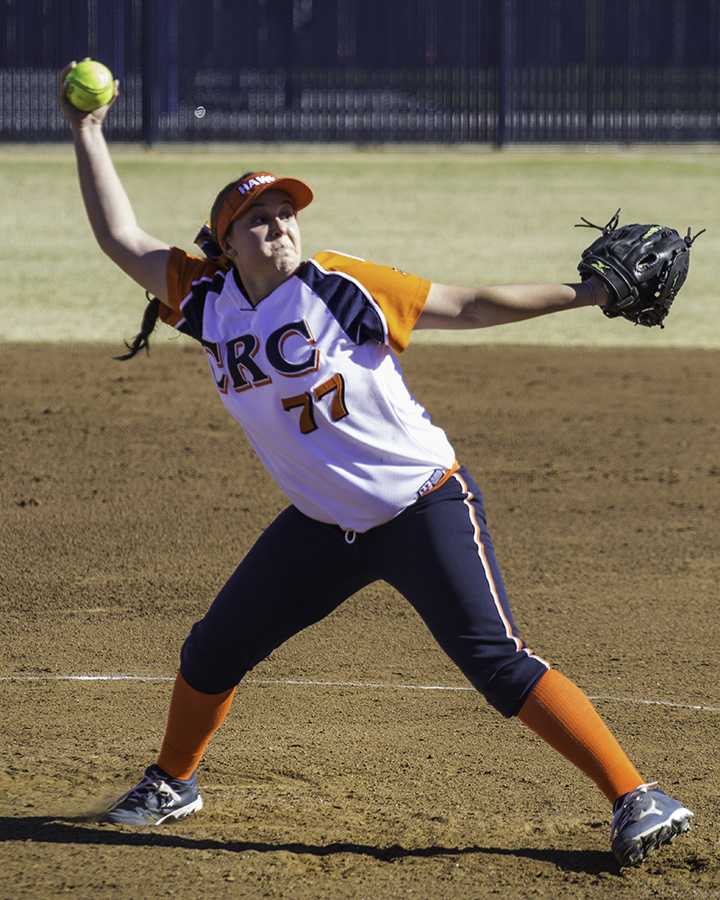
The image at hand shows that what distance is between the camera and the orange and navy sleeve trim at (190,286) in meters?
3.85

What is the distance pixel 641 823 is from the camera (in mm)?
3727

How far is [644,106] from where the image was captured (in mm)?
26344

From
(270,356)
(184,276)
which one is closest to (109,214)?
(184,276)

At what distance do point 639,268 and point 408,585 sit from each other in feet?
3.23

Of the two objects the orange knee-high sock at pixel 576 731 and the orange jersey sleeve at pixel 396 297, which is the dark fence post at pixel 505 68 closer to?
the orange jersey sleeve at pixel 396 297

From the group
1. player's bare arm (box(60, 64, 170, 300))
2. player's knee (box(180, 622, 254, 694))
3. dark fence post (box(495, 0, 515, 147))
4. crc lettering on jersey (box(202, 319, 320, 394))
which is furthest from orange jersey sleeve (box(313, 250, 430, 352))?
dark fence post (box(495, 0, 515, 147))

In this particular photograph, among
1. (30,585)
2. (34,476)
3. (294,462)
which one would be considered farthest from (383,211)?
(294,462)

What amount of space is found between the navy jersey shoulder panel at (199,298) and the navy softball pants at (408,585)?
547 mm

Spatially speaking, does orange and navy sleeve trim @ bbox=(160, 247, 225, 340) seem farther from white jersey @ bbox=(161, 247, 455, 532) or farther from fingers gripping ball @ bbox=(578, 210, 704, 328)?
fingers gripping ball @ bbox=(578, 210, 704, 328)

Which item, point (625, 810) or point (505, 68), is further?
point (505, 68)

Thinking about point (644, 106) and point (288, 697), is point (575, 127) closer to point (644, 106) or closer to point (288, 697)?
point (644, 106)

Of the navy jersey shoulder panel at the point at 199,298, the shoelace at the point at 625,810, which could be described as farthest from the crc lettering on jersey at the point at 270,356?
the shoelace at the point at 625,810

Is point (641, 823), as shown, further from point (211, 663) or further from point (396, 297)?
point (396, 297)

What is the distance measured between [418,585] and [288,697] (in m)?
1.72
